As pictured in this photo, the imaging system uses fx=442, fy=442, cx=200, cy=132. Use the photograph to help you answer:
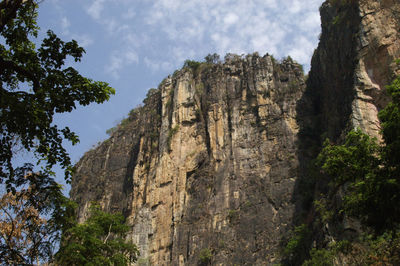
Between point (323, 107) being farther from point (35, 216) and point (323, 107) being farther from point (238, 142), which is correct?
point (35, 216)

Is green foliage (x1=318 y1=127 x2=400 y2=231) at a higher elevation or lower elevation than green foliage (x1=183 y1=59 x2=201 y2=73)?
lower

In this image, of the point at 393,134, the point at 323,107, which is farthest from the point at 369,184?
the point at 323,107

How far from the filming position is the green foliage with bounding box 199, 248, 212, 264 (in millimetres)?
32219

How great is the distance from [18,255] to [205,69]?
39964 millimetres

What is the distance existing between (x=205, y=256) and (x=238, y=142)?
A: 1081 cm

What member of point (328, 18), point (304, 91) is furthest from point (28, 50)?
point (304, 91)

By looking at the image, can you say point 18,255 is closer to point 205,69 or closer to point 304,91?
point 304,91

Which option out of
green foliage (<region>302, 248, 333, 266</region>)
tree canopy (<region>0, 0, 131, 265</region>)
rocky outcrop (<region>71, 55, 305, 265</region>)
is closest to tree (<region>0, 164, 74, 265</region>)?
tree canopy (<region>0, 0, 131, 265</region>)

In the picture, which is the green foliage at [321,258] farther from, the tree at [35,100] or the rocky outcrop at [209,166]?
the tree at [35,100]

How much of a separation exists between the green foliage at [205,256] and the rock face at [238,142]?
82 millimetres

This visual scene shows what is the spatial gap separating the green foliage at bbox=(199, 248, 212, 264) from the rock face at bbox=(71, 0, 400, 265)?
8 cm

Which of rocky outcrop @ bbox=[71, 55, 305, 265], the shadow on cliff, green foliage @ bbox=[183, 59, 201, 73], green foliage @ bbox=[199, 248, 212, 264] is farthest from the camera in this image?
green foliage @ bbox=[183, 59, 201, 73]

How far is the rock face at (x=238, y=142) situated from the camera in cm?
2798

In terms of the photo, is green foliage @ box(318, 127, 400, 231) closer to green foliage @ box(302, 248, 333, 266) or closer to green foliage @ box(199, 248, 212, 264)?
green foliage @ box(302, 248, 333, 266)
